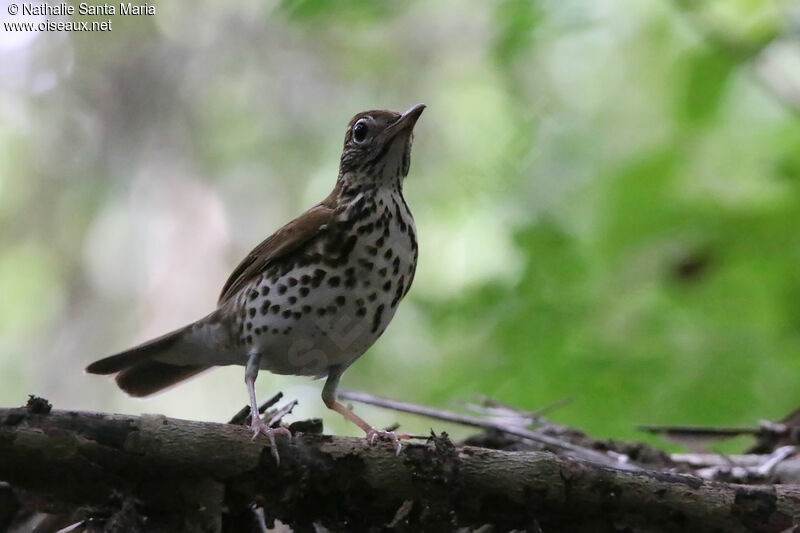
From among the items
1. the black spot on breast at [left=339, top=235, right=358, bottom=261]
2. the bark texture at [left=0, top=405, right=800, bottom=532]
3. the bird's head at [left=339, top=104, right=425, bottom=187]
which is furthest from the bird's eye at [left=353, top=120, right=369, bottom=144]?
the bark texture at [left=0, top=405, right=800, bottom=532]

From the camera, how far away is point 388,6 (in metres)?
6.07

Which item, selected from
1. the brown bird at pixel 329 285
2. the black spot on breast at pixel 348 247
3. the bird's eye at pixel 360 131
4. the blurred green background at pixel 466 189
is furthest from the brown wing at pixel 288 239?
the blurred green background at pixel 466 189

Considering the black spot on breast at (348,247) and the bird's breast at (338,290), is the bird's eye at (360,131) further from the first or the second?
the black spot on breast at (348,247)

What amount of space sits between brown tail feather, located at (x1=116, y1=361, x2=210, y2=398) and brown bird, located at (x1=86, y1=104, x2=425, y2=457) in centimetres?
7

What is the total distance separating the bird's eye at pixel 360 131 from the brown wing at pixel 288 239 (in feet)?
0.96

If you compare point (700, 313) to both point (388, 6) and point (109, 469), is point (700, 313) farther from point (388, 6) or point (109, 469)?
point (109, 469)

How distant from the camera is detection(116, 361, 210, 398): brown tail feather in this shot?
4.16 m

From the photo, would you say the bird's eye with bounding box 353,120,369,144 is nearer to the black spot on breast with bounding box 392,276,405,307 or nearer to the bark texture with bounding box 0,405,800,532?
the black spot on breast with bounding box 392,276,405,307

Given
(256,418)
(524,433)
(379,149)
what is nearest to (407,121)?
(379,149)

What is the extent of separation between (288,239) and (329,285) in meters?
0.30

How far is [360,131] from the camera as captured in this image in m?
3.89

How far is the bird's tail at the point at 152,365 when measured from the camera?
396cm

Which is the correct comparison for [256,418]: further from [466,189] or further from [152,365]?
[466,189]

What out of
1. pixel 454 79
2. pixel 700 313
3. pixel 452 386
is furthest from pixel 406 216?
pixel 454 79
